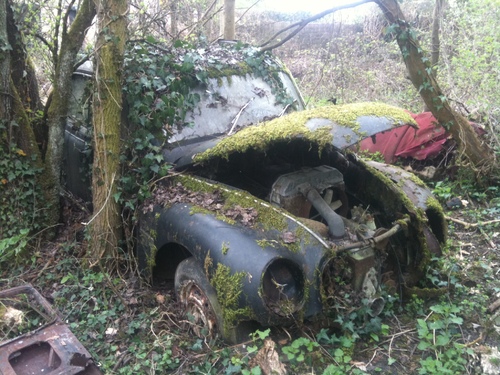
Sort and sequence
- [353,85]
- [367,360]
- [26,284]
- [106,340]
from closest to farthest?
[367,360] → [106,340] → [26,284] → [353,85]

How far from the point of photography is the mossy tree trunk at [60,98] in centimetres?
419

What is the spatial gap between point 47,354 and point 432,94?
4359mm

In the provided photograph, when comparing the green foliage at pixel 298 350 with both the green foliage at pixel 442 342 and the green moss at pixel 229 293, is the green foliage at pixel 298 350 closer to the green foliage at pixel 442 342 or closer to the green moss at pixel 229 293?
the green moss at pixel 229 293

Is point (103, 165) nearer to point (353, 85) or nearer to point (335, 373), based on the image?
point (335, 373)

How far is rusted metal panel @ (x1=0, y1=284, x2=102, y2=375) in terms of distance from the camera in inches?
103

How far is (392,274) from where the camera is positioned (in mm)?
3426

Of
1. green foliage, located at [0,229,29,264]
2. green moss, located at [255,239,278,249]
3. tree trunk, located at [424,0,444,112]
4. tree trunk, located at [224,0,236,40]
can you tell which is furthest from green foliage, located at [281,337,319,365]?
tree trunk, located at [224,0,236,40]

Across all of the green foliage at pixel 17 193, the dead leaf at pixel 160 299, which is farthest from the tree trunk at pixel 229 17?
the dead leaf at pixel 160 299

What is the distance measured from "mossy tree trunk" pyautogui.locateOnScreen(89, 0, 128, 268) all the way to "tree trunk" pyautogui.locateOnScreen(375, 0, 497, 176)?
248 centimetres

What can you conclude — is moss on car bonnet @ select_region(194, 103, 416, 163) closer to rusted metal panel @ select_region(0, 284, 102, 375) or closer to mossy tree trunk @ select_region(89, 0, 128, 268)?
mossy tree trunk @ select_region(89, 0, 128, 268)

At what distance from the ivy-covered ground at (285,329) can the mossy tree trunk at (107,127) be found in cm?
30

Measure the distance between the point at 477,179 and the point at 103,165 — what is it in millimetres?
4394

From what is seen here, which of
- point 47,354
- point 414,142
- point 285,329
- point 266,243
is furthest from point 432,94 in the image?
point 47,354

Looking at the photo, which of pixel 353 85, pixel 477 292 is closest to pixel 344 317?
pixel 477 292
